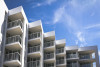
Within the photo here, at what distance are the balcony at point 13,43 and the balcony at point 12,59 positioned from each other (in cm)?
114

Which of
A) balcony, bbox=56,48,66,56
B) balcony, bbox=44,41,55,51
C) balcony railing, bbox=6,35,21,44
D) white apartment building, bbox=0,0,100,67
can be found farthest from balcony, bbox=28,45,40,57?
balcony, bbox=56,48,66,56

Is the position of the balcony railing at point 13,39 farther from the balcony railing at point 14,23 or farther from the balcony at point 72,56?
the balcony at point 72,56

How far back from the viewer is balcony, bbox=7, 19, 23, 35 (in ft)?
81.7

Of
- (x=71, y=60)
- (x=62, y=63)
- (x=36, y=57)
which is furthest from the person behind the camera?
(x=71, y=60)

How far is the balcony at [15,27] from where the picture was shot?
2491 cm

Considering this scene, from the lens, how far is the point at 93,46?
134 ft

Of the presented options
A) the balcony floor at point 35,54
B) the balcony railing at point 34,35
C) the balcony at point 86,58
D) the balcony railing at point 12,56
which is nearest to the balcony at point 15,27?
the balcony railing at point 12,56

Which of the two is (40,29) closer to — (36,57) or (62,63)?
(36,57)

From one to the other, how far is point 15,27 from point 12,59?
16.4 ft

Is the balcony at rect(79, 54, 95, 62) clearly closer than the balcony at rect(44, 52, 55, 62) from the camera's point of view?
No

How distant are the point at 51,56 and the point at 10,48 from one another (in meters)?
11.2

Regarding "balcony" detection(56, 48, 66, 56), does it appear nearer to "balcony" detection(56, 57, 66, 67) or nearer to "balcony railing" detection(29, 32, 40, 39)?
"balcony" detection(56, 57, 66, 67)

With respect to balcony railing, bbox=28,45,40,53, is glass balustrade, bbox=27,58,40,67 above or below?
below

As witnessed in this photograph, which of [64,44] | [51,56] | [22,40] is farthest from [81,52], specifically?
[22,40]
